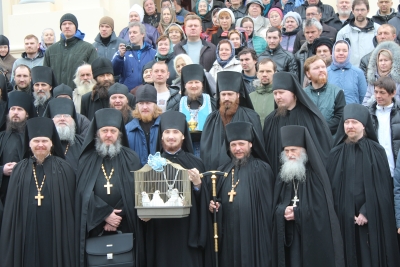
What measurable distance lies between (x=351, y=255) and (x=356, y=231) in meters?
0.27

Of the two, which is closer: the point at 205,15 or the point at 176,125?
the point at 176,125

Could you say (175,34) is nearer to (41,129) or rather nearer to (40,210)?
(41,129)

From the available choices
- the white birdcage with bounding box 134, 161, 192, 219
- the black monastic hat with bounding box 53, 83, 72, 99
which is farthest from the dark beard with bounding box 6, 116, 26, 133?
the white birdcage with bounding box 134, 161, 192, 219

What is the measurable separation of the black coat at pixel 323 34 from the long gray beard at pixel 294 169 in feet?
13.7

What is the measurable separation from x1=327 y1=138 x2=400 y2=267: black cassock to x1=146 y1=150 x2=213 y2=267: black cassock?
58.4 inches

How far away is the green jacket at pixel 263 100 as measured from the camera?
1020 centimetres

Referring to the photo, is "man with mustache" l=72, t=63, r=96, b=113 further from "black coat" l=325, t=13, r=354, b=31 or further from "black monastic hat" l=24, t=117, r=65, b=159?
"black coat" l=325, t=13, r=354, b=31

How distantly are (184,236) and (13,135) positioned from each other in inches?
104

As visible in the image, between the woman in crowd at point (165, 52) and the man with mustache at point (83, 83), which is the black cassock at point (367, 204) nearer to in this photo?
the woman in crowd at point (165, 52)

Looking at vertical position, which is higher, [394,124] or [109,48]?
[109,48]

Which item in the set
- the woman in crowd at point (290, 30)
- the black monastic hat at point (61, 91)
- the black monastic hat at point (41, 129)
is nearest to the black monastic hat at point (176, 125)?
the black monastic hat at point (41, 129)

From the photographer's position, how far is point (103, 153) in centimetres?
903

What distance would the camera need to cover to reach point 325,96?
10008 millimetres

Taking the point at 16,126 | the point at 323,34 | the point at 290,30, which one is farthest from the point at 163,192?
the point at 323,34
